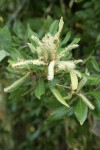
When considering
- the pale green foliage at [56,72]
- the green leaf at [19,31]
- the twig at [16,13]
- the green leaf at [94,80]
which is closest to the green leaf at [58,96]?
the pale green foliage at [56,72]

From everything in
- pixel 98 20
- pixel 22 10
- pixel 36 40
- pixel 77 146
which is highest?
pixel 22 10

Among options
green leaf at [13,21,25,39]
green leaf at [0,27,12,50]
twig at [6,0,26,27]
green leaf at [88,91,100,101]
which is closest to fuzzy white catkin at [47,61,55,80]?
green leaf at [88,91,100,101]

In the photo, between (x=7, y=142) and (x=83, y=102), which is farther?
(x=7, y=142)

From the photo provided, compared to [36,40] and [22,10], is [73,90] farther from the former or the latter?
[22,10]

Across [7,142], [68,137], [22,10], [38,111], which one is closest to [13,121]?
[7,142]

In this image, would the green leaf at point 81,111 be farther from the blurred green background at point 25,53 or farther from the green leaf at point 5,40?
the green leaf at point 5,40

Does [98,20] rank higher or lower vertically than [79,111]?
higher
